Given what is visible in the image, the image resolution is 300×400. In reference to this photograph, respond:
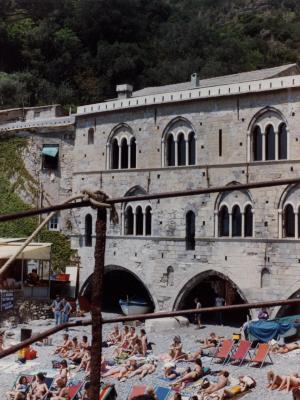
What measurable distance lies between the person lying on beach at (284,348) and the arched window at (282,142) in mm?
7503

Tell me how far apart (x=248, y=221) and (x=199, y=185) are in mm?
2608

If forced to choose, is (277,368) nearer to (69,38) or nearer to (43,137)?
(43,137)

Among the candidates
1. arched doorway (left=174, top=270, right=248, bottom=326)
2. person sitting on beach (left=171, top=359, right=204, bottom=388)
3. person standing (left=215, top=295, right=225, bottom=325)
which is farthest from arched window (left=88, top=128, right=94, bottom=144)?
person sitting on beach (left=171, top=359, right=204, bottom=388)

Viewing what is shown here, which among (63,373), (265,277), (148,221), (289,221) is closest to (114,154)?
(148,221)

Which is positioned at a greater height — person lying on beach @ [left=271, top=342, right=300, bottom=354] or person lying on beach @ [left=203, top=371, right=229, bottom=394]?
person lying on beach @ [left=271, top=342, right=300, bottom=354]

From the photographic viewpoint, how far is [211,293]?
28.1m

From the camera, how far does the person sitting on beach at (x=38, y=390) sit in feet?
51.5

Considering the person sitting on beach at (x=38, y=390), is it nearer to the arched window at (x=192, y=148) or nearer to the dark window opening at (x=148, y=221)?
the dark window opening at (x=148, y=221)

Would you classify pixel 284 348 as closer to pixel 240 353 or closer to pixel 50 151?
pixel 240 353

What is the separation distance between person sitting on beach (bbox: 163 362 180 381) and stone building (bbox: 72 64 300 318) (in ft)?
24.1

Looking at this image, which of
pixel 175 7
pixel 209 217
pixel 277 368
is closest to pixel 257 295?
pixel 209 217

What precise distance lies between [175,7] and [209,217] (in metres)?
46.9

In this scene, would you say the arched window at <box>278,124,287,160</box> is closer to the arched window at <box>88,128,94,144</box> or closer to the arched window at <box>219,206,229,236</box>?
the arched window at <box>219,206,229,236</box>

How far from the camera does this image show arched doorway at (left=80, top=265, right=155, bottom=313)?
29.5m
